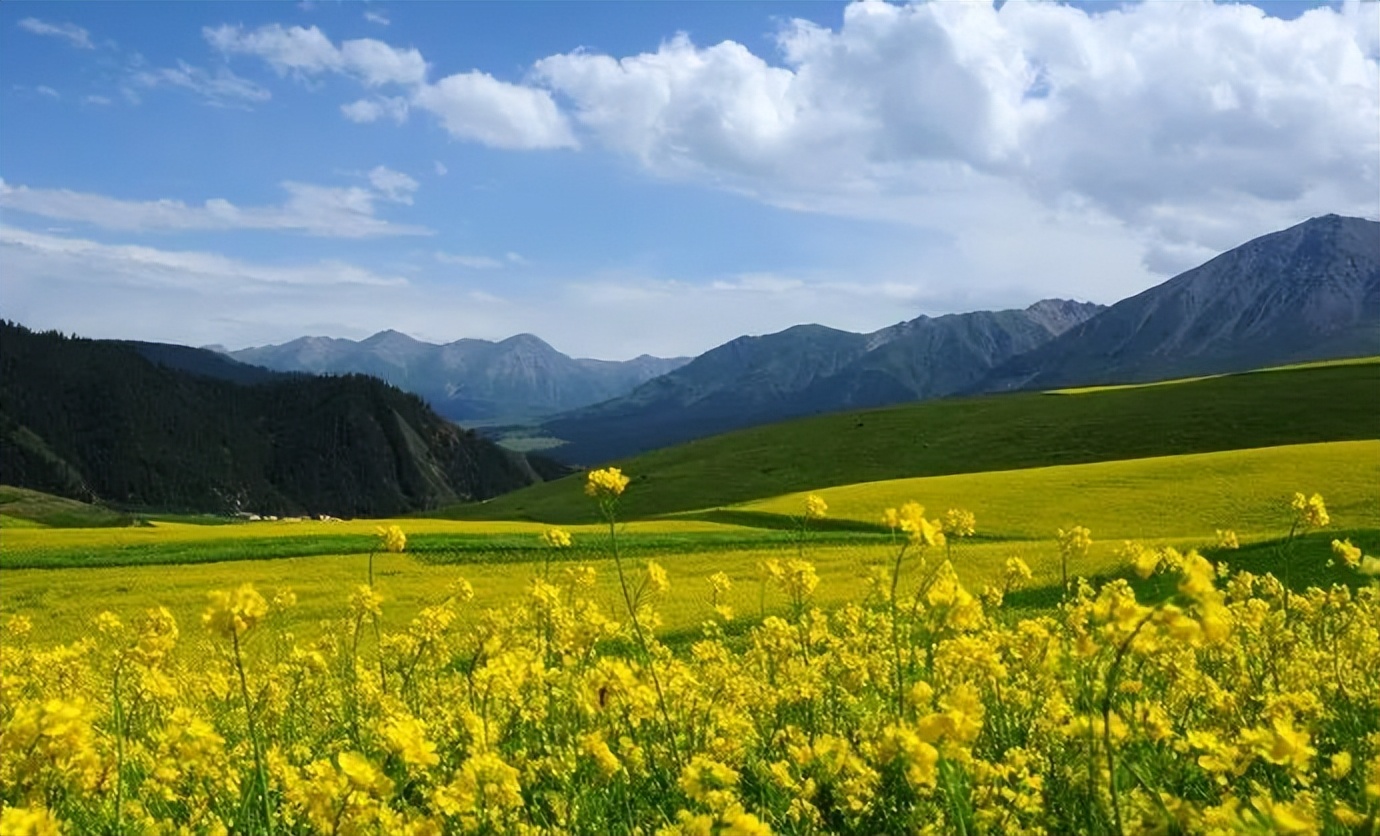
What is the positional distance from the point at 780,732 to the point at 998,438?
6223 cm

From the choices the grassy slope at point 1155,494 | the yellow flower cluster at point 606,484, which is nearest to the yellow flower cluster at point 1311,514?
the yellow flower cluster at point 606,484

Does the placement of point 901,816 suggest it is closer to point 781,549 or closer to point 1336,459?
point 781,549

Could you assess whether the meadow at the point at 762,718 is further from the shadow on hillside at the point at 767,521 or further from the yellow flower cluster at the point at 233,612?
the shadow on hillside at the point at 767,521

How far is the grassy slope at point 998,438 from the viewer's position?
60.0 metres

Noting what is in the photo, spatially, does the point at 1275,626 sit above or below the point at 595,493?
below

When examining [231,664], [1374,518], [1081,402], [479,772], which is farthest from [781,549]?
[1081,402]

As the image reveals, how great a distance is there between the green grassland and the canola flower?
366 inches

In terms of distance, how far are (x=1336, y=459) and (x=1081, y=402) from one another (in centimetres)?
3611

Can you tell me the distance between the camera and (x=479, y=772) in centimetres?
374

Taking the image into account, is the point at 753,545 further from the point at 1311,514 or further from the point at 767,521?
the point at 1311,514

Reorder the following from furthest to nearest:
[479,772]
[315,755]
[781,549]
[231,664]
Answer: [781,549]
[231,664]
[315,755]
[479,772]

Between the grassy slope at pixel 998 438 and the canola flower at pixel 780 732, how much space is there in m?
50.4

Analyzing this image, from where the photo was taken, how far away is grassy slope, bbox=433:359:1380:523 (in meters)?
60.0

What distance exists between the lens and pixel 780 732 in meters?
5.28
